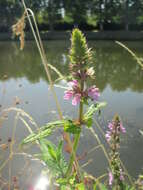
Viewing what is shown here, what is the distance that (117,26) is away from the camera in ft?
113

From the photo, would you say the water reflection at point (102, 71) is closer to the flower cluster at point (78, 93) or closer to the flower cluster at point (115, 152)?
the flower cluster at point (115, 152)

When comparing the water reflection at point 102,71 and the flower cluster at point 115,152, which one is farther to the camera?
the water reflection at point 102,71

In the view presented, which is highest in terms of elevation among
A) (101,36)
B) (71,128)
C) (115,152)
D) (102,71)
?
(71,128)

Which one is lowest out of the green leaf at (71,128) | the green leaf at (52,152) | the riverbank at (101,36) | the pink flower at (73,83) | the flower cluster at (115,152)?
the riverbank at (101,36)

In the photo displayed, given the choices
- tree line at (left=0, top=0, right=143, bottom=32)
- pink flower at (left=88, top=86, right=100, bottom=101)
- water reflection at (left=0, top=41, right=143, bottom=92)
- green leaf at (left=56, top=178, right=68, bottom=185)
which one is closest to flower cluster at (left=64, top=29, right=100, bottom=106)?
pink flower at (left=88, top=86, right=100, bottom=101)

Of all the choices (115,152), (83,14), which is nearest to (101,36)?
(83,14)

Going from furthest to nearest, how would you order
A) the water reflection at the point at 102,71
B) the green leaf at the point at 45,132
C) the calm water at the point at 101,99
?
the water reflection at the point at 102,71 → the calm water at the point at 101,99 → the green leaf at the point at 45,132

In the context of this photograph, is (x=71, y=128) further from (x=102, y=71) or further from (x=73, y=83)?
(x=102, y=71)

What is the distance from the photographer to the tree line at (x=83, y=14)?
32719 millimetres

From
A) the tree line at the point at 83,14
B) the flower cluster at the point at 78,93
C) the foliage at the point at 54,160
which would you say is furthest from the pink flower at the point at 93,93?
the tree line at the point at 83,14

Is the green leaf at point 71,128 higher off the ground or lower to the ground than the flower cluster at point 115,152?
higher

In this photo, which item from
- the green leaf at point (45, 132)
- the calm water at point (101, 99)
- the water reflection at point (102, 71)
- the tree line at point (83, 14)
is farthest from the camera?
the tree line at point (83, 14)

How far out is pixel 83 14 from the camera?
115 feet

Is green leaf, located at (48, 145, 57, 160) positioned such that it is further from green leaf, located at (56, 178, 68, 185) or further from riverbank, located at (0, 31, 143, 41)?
riverbank, located at (0, 31, 143, 41)
